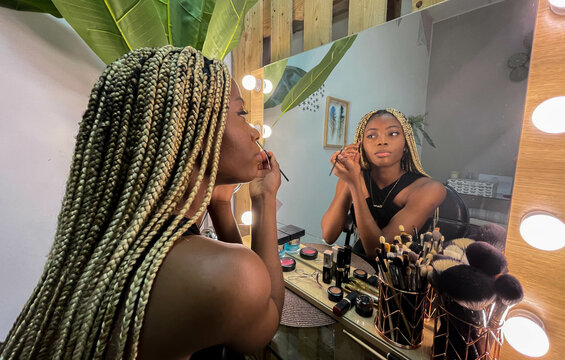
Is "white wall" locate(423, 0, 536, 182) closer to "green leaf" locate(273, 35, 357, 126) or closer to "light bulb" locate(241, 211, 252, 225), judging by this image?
"green leaf" locate(273, 35, 357, 126)

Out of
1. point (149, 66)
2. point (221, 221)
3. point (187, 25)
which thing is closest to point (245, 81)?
point (187, 25)

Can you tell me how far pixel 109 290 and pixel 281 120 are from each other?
89cm

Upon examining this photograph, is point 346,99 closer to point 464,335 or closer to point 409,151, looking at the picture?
point 409,151

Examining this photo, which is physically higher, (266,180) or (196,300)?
(266,180)

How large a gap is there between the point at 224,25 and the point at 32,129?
0.85m

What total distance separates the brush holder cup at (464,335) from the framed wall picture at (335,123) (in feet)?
1.77

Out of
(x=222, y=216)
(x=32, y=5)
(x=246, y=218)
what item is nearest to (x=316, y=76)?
(x=222, y=216)

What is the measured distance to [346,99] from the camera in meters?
0.82

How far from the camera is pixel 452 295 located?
492 millimetres

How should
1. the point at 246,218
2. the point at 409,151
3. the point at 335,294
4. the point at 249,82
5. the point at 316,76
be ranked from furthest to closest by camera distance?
the point at 246,218 → the point at 249,82 → the point at 316,76 → the point at 335,294 → the point at 409,151

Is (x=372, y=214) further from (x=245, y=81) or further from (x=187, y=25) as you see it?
(x=187, y=25)

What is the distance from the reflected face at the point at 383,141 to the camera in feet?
2.30

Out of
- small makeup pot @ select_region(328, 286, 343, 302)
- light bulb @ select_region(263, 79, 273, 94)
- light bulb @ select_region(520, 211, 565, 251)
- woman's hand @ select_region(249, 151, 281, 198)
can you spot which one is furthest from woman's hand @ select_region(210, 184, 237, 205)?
light bulb @ select_region(520, 211, 565, 251)

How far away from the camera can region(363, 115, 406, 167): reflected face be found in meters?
0.70
